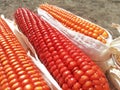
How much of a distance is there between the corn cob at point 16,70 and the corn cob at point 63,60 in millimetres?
71

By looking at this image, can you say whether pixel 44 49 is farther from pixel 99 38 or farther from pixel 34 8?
pixel 34 8

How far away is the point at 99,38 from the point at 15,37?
42cm

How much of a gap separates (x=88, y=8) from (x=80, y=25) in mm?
689

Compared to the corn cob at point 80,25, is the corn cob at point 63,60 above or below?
below

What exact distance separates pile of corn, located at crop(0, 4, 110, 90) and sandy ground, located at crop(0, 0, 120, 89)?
0.50 m

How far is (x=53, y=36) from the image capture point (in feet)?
3.80

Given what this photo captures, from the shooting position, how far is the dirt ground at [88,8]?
5.91ft

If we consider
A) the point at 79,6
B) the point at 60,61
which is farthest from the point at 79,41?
the point at 79,6

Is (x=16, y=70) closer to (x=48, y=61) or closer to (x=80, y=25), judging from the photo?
(x=48, y=61)

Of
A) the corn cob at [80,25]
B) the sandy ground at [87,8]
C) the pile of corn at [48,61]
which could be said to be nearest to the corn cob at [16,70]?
the pile of corn at [48,61]

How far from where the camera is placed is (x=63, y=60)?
1.01 m

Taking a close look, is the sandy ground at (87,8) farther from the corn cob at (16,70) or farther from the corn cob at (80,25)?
the corn cob at (16,70)

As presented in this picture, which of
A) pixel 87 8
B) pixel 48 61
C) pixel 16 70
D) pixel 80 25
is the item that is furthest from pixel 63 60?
pixel 87 8

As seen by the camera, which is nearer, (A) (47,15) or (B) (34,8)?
(A) (47,15)
